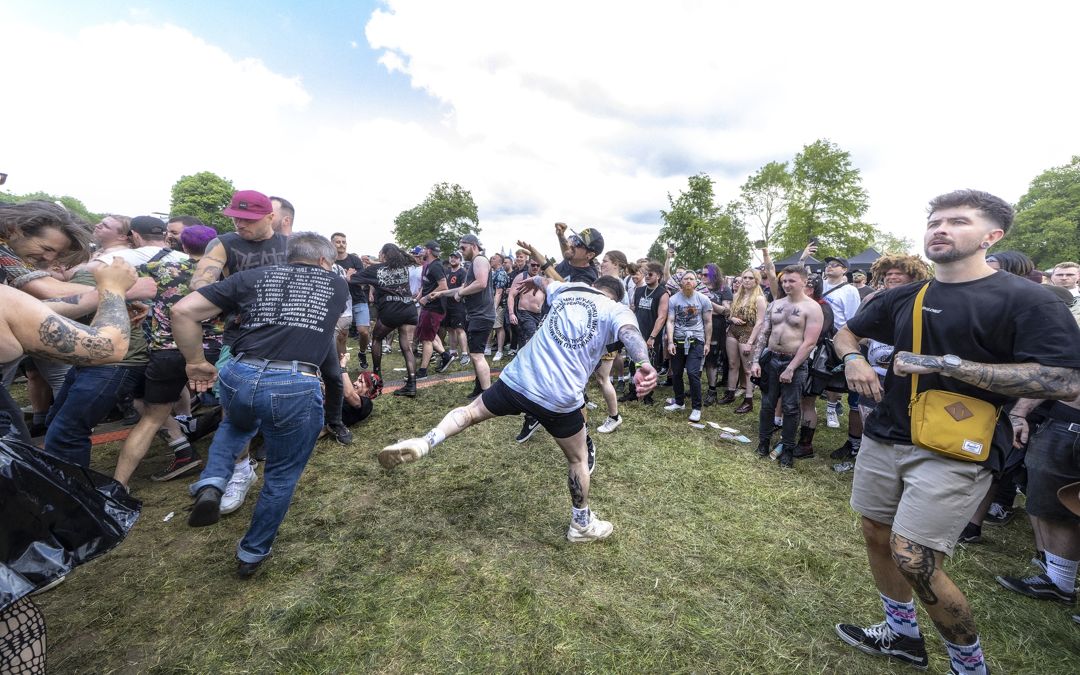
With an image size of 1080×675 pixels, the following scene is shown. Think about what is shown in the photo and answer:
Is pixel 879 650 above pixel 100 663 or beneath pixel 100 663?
above

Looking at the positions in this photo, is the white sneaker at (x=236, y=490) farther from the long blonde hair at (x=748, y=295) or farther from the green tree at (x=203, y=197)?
→ the green tree at (x=203, y=197)

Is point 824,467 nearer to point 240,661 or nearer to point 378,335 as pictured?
point 240,661

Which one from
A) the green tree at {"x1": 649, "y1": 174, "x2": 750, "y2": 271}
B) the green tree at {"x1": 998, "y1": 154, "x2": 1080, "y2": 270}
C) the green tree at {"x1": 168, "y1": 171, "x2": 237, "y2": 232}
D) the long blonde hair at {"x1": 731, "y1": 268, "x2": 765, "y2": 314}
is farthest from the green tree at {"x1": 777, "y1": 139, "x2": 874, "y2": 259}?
the green tree at {"x1": 168, "y1": 171, "x2": 237, "y2": 232}

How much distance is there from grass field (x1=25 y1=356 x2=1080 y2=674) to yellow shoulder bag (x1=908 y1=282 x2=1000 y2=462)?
4.65ft

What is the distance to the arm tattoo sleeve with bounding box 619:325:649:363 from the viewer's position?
9.19 ft

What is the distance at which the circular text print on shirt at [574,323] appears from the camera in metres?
3.01

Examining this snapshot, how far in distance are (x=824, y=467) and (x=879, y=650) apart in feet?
9.46

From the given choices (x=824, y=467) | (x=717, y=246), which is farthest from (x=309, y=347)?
(x=717, y=246)

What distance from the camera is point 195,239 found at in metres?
4.01

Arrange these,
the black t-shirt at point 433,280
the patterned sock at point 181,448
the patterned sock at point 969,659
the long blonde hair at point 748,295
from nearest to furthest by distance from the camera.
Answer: the patterned sock at point 969,659, the patterned sock at point 181,448, the long blonde hair at point 748,295, the black t-shirt at point 433,280

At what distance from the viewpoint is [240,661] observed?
2256mm

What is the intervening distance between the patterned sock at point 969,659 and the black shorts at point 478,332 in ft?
18.4

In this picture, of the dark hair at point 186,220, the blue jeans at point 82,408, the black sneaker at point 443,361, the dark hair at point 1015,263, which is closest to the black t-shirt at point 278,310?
the blue jeans at point 82,408

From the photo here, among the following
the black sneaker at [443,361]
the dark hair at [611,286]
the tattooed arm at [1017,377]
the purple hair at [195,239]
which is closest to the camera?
the tattooed arm at [1017,377]
